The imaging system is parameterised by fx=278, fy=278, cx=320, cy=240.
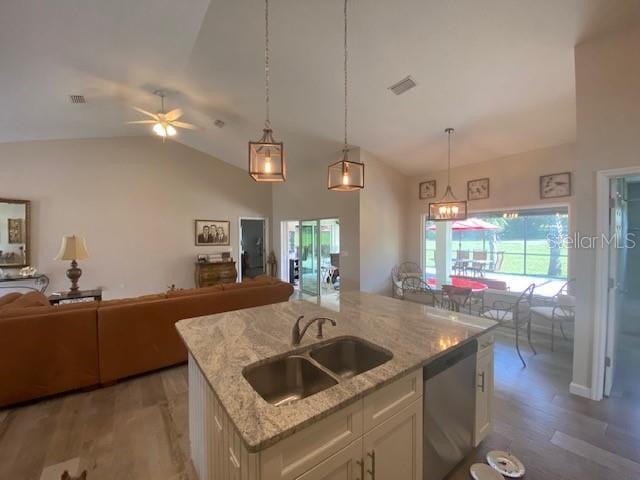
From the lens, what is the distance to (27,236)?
509 centimetres

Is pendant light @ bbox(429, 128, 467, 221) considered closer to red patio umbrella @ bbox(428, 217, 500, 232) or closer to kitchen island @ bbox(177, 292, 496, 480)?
red patio umbrella @ bbox(428, 217, 500, 232)

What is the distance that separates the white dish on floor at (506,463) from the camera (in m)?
1.78

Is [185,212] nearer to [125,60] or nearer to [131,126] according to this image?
[131,126]

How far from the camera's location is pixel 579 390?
2627 millimetres

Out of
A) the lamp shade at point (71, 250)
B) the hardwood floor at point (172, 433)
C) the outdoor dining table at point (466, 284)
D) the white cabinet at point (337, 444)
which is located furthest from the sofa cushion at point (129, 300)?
the outdoor dining table at point (466, 284)

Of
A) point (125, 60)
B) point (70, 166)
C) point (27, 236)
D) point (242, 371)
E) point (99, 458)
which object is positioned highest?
point (125, 60)

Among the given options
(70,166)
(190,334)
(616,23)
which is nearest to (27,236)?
(70,166)

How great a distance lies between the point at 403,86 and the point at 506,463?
3741 mm

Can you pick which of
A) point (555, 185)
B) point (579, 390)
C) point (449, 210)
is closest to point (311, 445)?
point (579, 390)

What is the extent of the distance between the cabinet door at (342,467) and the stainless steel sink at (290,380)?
31 cm

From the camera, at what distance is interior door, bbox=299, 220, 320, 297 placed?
22.1 feet

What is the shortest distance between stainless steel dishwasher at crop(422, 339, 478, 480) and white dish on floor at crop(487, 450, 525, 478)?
0.17 metres

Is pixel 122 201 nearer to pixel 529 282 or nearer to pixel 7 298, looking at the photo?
pixel 7 298

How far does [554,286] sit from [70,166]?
9.00 m
